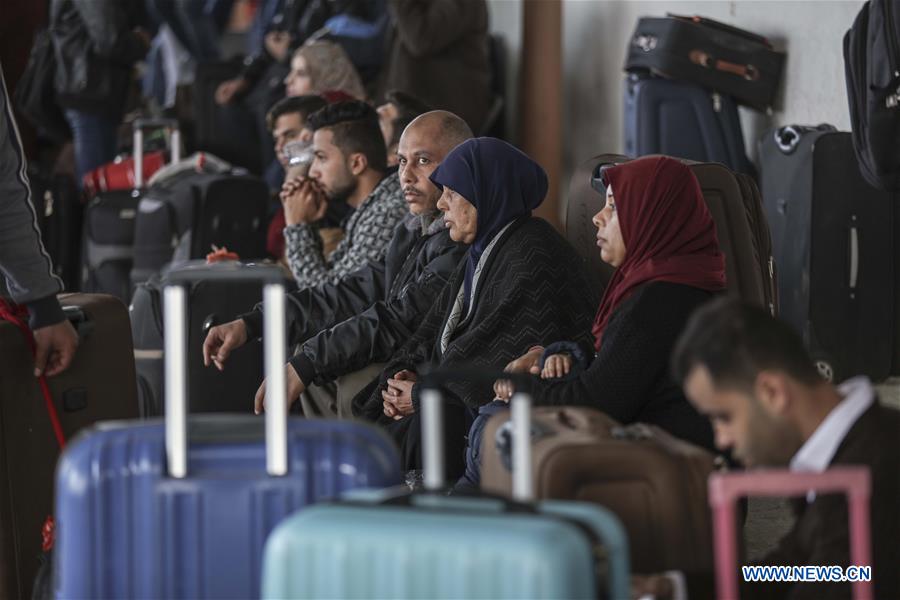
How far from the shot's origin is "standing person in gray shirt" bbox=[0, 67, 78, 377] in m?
3.21

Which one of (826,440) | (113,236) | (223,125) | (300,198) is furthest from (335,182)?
(223,125)

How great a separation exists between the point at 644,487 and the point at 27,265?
61.3 inches

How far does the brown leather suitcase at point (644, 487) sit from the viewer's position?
2.20 meters

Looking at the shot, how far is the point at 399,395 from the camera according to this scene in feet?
12.1

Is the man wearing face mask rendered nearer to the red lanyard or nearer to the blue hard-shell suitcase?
the red lanyard

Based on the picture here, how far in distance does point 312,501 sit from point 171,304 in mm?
329

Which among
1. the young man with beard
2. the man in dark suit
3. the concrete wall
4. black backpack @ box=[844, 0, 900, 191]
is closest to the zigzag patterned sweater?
black backpack @ box=[844, 0, 900, 191]

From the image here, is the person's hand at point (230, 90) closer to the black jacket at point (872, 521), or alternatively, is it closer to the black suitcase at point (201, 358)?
the black suitcase at point (201, 358)

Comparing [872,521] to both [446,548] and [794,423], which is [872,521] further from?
[446,548]

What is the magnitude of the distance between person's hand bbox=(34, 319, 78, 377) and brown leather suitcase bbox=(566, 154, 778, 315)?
3.89 feet

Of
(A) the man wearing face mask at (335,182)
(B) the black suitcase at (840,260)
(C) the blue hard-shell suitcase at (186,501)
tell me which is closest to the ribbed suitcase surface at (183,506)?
(C) the blue hard-shell suitcase at (186,501)

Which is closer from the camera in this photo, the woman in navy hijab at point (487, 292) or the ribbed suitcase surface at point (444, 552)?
the ribbed suitcase surface at point (444, 552)

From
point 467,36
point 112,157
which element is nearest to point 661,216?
point 467,36

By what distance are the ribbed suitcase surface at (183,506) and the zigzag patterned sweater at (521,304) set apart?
1.22 metres
